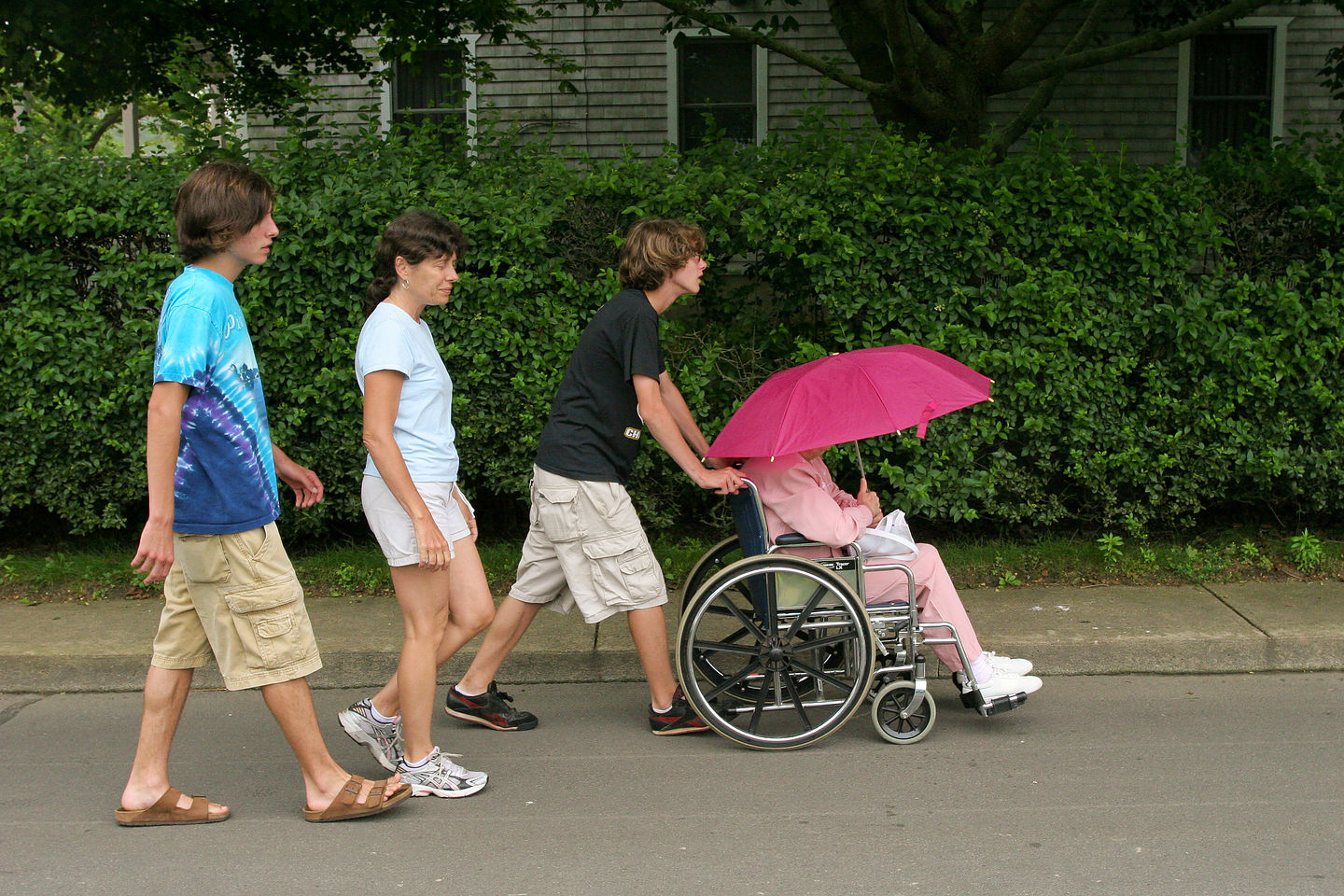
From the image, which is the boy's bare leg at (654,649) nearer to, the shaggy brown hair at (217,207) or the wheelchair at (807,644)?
the wheelchair at (807,644)

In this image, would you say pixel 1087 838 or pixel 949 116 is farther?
pixel 949 116

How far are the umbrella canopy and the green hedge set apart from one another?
185 centimetres

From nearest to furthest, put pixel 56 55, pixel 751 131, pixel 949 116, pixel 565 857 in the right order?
pixel 565 857 < pixel 949 116 < pixel 56 55 < pixel 751 131

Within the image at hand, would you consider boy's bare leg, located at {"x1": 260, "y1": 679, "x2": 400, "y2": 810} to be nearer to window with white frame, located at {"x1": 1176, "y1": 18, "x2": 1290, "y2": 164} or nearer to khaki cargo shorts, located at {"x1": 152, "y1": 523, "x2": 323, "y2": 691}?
khaki cargo shorts, located at {"x1": 152, "y1": 523, "x2": 323, "y2": 691}

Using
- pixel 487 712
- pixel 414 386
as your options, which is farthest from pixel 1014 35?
pixel 487 712

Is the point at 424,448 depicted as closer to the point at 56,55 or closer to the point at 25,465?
the point at 25,465

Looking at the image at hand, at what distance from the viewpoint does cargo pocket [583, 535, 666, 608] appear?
431 cm

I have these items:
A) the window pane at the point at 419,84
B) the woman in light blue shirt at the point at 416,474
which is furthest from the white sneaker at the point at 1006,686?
the window pane at the point at 419,84

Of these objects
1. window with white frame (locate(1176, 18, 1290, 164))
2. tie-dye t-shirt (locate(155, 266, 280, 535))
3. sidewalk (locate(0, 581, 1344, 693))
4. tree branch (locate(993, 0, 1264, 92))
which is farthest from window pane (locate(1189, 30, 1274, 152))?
tie-dye t-shirt (locate(155, 266, 280, 535))

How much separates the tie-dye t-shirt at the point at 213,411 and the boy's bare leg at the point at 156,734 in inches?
20.7

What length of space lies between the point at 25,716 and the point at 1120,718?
14.1ft

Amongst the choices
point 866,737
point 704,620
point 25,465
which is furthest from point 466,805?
point 25,465

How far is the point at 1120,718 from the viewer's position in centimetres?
461

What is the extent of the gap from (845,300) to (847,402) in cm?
215
